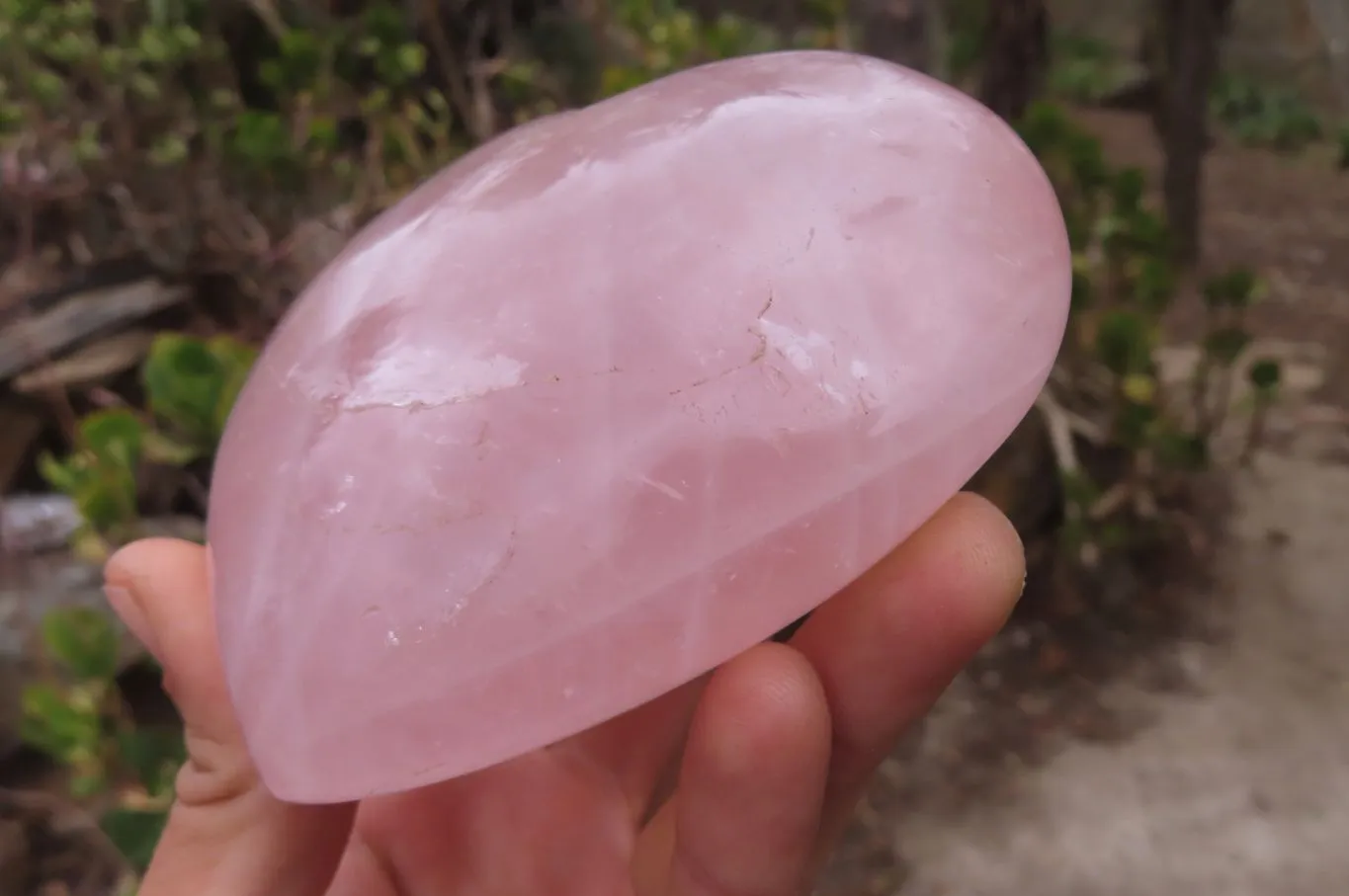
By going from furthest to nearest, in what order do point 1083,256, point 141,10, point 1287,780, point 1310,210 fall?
point 1310,210 → point 141,10 → point 1083,256 → point 1287,780

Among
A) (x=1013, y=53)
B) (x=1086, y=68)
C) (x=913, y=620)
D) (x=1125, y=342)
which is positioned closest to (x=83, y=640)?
(x=913, y=620)

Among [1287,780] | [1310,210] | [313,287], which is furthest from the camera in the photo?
[1310,210]

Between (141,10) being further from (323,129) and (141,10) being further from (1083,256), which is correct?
(1083,256)

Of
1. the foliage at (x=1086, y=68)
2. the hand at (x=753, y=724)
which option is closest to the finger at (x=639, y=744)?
the hand at (x=753, y=724)

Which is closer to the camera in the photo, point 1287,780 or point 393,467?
point 393,467

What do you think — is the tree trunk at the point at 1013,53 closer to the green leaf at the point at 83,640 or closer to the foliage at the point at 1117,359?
the foliage at the point at 1117,359

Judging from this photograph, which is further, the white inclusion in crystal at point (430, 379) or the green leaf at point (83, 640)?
the green leaf at point (83, 640)

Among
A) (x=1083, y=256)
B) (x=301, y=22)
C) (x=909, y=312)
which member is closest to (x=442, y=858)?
(x=909, y=312)
